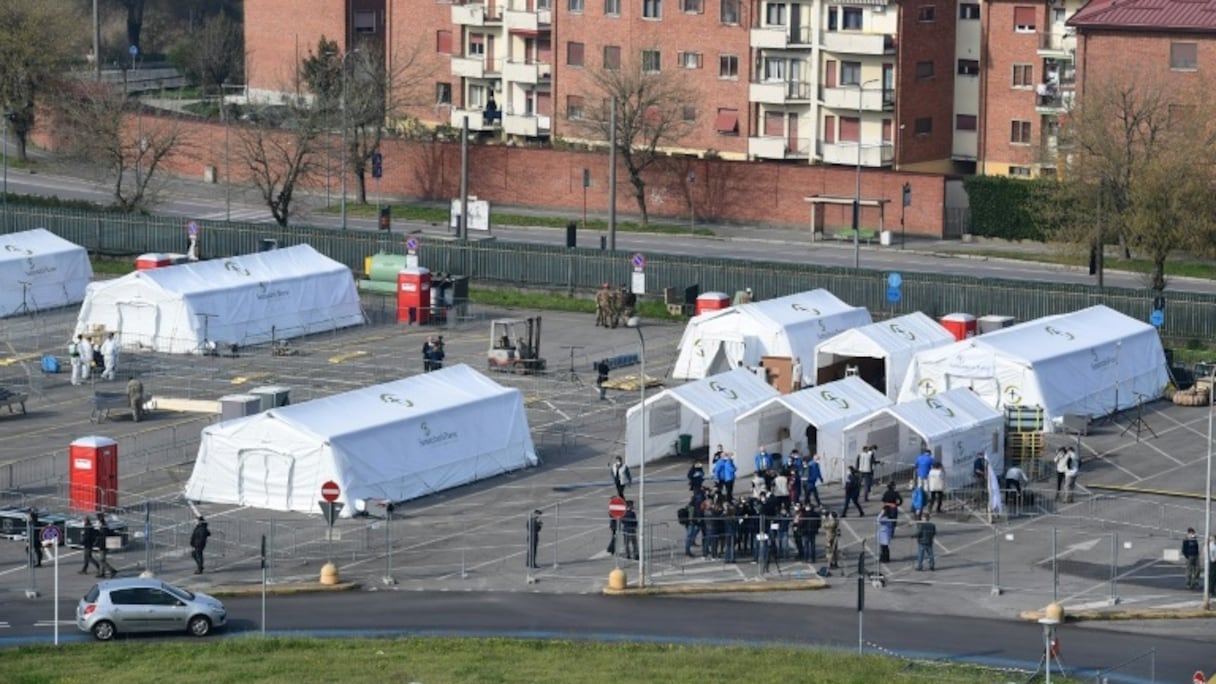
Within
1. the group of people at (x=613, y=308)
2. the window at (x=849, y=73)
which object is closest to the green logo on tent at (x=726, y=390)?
the group of people at (x=613, y=308)

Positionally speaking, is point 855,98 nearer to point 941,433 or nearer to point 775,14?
point 775,14

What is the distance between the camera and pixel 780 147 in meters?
123

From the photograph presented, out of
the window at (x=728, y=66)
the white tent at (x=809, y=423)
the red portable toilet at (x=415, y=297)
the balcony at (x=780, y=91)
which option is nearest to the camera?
the white tent at (x=809, y=423)

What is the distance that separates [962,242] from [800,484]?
5188 cm

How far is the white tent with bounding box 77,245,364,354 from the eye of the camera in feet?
281

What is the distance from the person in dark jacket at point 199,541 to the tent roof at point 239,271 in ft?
91.9

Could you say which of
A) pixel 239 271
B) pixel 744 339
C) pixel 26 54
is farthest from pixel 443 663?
pixel 26 54

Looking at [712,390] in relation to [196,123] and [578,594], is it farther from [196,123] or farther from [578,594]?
[196,123]

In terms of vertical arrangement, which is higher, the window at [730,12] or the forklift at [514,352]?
Result: the window at [730,12]

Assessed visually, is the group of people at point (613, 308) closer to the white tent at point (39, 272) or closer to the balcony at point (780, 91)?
the white tent at point (39, 272)

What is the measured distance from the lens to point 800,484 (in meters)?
63.6

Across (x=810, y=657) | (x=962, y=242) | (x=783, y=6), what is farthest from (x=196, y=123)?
(x=810, y=657)

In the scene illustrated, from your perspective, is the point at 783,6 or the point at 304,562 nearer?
the point at 304,562

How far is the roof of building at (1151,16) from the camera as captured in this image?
11100 cm
